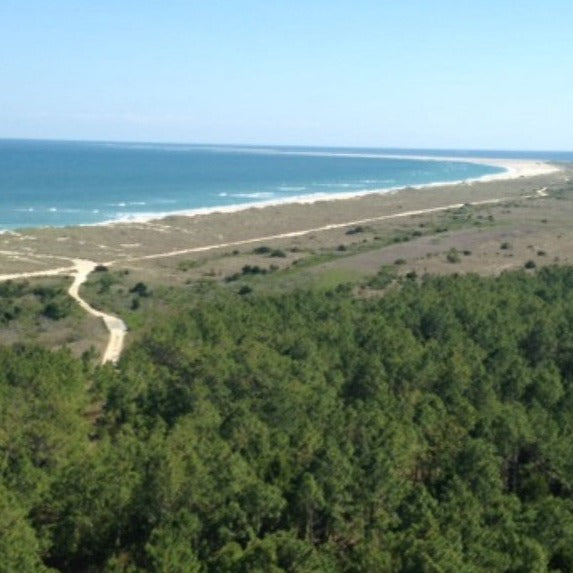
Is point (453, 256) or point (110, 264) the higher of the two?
point (453, 256)

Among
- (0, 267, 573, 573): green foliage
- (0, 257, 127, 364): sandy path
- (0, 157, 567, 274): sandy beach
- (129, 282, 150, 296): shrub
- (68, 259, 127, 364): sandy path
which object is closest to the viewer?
(0, 267, 573, 573): green foliage

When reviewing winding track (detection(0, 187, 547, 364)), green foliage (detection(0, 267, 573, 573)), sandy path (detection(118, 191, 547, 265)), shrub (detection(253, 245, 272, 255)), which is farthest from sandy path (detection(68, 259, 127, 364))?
shrub (detection(253, 245, 272, 255))

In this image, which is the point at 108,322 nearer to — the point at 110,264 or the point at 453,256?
the point at 110,264

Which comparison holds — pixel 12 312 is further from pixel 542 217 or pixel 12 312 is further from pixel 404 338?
pixel 542 217

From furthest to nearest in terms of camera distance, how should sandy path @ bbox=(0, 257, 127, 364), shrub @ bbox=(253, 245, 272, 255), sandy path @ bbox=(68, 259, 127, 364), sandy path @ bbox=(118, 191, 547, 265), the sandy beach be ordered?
1. sandy path @ bbox=(118, 191, 547, 265)
2. shrub @ bbox=(253, 245, 272, 255)
3. the sandy beach
4. sandy path @ bbox=(0, 257, 127, 364)
5. sandy path @ bbox=(68, 259, 127, 364)

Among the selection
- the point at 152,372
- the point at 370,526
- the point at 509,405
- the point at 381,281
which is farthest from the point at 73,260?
the point at 370,526

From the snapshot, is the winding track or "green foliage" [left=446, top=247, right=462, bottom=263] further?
"green foliage" [left=446, top=247, right=462, bottom=263]

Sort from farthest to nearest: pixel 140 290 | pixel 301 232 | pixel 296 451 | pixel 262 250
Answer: pixel 301 232
pixel 262 250
pixel 140 290
pixel 296 451

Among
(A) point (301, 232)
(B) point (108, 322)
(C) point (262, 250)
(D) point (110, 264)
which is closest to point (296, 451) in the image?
(B) point (108, 322)

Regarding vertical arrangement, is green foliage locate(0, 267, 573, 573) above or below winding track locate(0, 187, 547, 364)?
above

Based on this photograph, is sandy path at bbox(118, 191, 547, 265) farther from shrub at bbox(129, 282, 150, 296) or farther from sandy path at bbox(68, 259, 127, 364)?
shrub at bbox(129, 282, 150, 296)

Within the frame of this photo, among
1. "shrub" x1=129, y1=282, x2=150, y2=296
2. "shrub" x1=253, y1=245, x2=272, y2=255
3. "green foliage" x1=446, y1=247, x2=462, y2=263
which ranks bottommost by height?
"shrub" x1=253, y1=245, x2=272, y2=255
